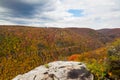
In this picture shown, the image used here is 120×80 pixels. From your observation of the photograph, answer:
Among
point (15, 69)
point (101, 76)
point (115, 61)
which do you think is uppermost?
point (115, 61)

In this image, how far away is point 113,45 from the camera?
15.7 m

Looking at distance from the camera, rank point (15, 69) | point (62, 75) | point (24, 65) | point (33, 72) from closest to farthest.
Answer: point (62, 75), point (33, 72), point (15, 69), point (24, 65)

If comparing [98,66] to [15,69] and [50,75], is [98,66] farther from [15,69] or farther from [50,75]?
[15,69]

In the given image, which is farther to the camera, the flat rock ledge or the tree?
the tree

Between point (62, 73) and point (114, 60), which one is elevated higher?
point (114, 60)

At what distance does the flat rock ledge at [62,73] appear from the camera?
14.1 metres

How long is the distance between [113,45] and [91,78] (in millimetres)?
2887

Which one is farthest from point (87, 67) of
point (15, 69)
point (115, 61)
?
point (15, 69)

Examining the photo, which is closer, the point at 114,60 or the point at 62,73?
the point at 62,73

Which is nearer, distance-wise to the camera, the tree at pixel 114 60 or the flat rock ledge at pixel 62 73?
the flat rock ledge at pixel 62 73

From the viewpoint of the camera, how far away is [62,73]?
1425 centimetres

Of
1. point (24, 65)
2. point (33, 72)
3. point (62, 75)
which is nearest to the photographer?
point (62, 75)

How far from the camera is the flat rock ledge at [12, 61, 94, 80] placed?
14117 mm

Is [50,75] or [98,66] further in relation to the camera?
[98,66]
